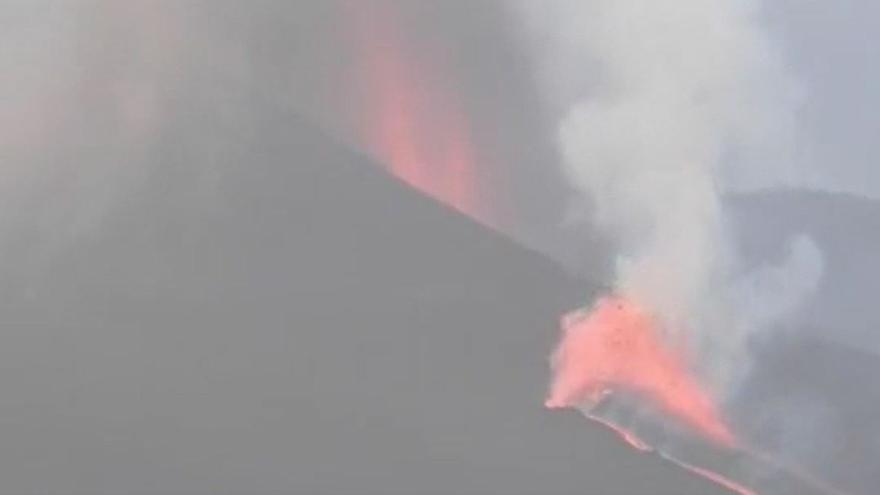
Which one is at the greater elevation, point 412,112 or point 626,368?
point 412,112

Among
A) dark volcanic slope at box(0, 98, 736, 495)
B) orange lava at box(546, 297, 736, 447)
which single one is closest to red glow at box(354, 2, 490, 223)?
dark volcanic slope at box(0, 98, 736, 495)

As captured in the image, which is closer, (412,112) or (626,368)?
(626,368)

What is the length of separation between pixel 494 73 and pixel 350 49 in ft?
1.28

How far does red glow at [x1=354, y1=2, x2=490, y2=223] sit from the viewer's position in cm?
468

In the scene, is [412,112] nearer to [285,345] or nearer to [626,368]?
[285,345]

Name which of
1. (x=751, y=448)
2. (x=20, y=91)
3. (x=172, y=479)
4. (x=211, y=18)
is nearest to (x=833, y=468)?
(x=751, y=448)

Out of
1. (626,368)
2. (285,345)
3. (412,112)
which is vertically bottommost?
(285,345)

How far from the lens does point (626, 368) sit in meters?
4.53

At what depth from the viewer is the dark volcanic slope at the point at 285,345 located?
4.34 meters

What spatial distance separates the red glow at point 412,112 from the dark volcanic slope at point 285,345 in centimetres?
10

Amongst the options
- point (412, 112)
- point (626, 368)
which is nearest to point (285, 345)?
point (412, 112)

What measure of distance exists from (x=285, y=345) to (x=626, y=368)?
87 cm

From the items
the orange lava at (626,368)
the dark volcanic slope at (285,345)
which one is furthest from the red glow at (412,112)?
the orange lava at (626,368)

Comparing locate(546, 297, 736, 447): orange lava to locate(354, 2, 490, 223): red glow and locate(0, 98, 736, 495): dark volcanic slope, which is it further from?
locate(354, 2, 490, 223): red glow
